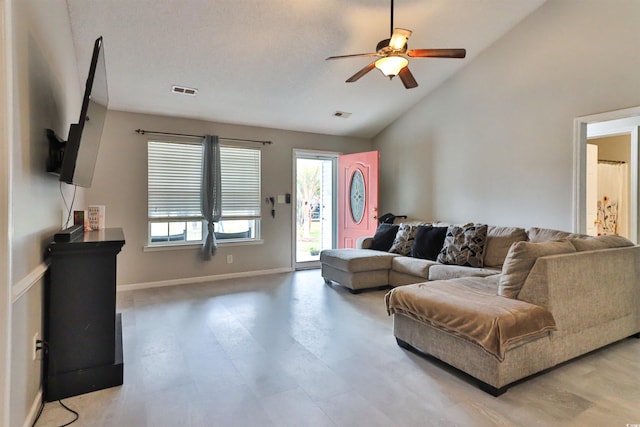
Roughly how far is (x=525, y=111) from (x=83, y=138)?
4336 millimetres

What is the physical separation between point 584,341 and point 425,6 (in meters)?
3.21

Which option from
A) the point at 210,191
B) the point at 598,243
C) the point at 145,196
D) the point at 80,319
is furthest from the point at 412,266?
the point at 145,196

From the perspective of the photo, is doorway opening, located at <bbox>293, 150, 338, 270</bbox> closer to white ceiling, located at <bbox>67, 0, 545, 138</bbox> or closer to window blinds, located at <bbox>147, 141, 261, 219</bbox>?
window blinds, located at <bbox>147, 141, 261, 219</bbox>

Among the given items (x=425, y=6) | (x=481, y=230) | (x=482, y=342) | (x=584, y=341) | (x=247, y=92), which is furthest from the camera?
(x=247, y=92)

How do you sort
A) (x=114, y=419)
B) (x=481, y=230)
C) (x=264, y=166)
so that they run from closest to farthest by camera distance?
(x=114, y=419), (x=481, y=230), (x=264, y=166)

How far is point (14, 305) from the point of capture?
1.47 metres

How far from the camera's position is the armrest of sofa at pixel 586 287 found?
2.15 meters

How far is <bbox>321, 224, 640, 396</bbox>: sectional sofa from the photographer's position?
1999mm

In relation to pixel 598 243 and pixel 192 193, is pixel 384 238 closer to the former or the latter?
pixel 598 243

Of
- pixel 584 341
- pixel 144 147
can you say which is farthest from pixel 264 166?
pixel 584 341

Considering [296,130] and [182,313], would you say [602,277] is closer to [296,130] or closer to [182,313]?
[182,313]

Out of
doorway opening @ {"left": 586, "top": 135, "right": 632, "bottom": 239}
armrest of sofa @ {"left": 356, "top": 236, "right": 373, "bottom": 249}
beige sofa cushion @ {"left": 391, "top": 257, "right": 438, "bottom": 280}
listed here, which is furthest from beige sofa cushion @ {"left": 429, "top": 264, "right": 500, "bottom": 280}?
doorway opening @ {"left": 586, "top": 135, "right": 632, "bottom": 239}

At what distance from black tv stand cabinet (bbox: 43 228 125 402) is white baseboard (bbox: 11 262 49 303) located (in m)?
0.12

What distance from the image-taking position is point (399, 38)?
2.64m
